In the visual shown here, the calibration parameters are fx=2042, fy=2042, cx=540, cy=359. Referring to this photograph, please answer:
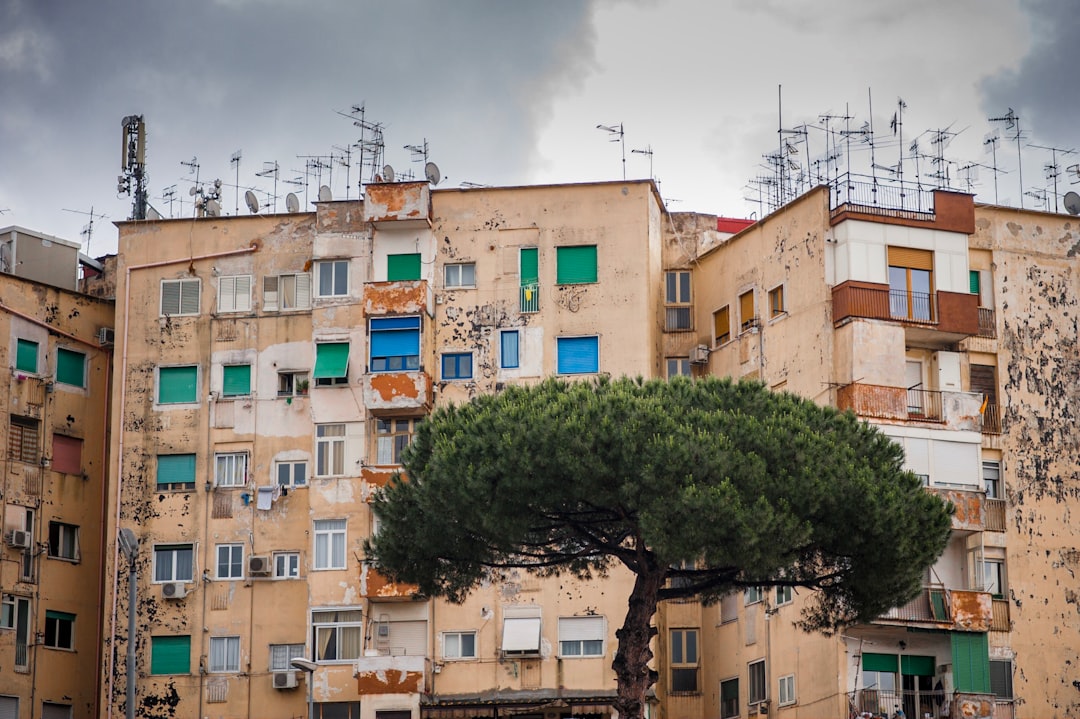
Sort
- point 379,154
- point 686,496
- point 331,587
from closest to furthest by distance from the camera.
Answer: point 686,496 < point 331,587 < point 379,154

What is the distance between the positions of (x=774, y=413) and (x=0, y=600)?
28.1 meters

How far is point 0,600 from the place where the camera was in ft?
213

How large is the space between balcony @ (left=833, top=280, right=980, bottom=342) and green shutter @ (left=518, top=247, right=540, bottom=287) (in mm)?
10324

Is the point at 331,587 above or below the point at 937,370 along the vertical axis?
below

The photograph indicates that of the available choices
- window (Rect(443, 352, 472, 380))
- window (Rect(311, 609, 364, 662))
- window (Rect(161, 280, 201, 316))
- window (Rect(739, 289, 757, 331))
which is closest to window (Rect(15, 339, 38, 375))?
window (Rect(161, 280, 201, 316))

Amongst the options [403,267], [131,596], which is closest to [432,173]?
[403,267]

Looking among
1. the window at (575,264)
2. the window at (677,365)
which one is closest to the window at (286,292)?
the window at (575,264)

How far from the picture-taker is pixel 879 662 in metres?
58.6

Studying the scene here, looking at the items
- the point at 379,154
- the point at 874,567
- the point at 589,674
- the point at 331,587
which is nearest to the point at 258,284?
the point at 379,154

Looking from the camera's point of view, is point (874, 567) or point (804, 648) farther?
point (804, 648)

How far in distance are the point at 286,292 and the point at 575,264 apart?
9730 millimetres

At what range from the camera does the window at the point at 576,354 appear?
2552 inches

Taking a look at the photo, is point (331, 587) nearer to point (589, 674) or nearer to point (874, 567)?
point (589, 674)

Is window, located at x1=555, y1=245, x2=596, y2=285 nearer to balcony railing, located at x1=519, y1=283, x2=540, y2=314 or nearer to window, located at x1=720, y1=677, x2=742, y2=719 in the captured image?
balcony railing, located at x1=519, y1=283, x2=540, y2=314
